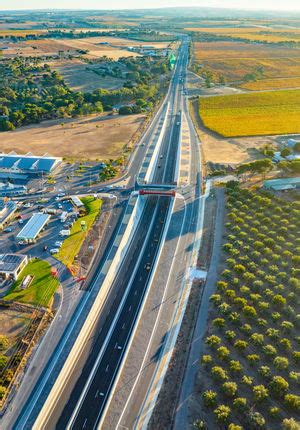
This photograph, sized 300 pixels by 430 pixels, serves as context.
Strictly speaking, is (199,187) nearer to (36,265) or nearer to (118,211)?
(118,211)

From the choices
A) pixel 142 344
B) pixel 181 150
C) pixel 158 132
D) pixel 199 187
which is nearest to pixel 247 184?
pixel 199 187

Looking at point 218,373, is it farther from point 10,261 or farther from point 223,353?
point 10,261

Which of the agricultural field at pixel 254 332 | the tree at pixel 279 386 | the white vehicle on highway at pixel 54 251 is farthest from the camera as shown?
the white vehicle on highway at pixel 54 251

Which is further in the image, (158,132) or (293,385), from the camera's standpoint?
(158,132)

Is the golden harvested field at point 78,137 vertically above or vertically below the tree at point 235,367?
above

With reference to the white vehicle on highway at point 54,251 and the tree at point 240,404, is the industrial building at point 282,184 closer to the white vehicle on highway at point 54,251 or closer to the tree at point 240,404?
the white vehicle on highway at point 54,251

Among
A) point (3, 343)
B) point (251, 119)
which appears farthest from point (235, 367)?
point (251, 119)

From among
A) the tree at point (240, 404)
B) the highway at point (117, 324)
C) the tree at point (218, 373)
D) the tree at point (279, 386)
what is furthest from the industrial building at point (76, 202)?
the tree at point (279, 386)
